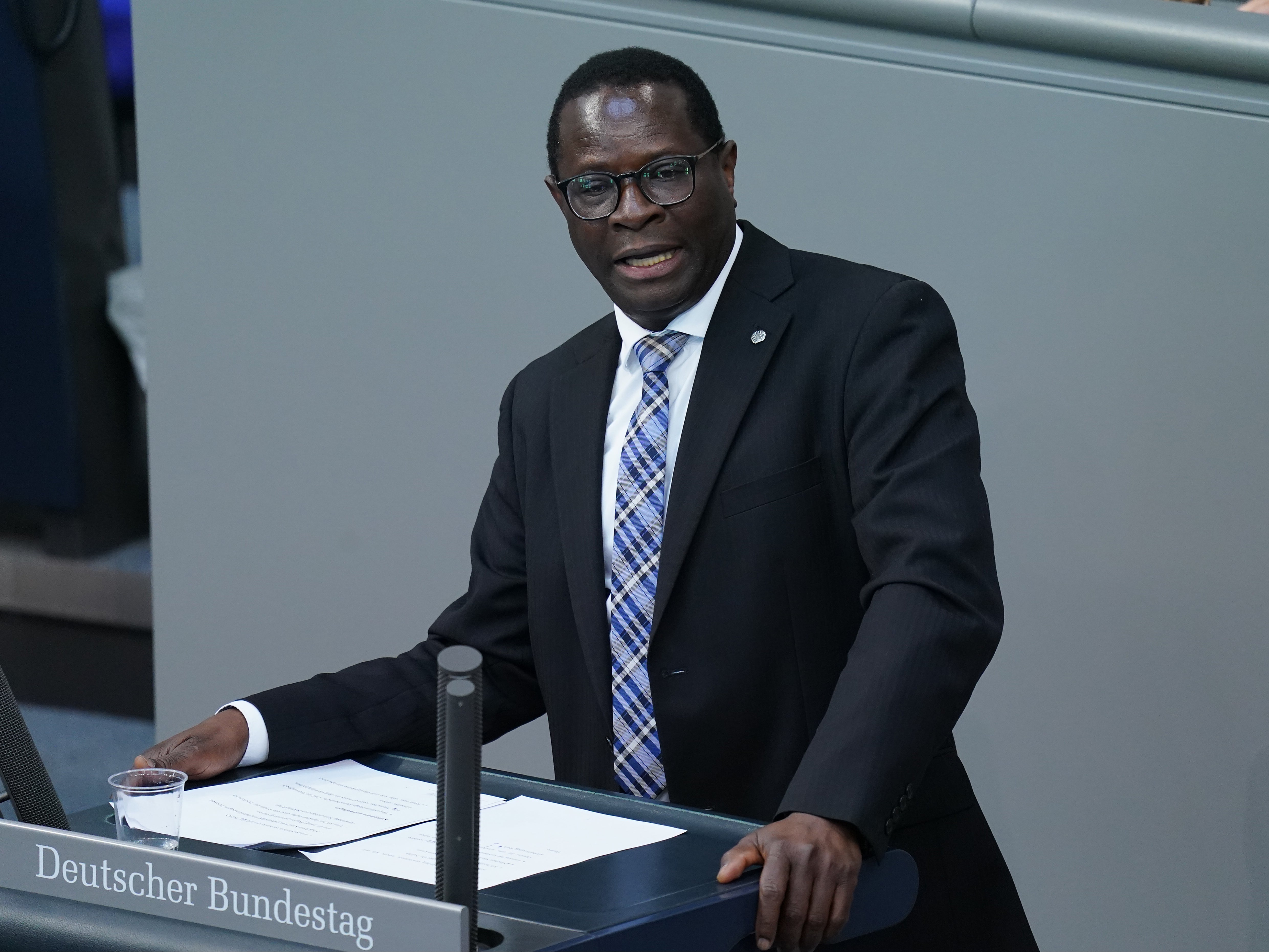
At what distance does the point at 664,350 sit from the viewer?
1715 millimetres

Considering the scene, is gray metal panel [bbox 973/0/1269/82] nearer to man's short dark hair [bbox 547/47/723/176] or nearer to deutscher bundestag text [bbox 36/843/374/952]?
man's short dark hair [bbox 547/47/723/176]

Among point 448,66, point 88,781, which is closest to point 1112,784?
point 448,66

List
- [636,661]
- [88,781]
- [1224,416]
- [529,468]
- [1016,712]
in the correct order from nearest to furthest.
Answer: [636,661]
[529,468]
[1224,416]
[1016,712]
[88,781]

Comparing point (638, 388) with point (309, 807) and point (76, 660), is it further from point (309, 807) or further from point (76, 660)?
point (76, 660)

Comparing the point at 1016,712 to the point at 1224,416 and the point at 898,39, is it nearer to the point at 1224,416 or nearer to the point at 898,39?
the point at 1224,416

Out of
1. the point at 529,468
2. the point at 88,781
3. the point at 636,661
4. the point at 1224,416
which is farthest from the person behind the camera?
the point at 88,781

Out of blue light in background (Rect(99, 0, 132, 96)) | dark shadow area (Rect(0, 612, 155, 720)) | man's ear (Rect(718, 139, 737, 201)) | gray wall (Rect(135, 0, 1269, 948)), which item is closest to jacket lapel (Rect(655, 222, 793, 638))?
man's ear (Rect(718, 139, 737, 201))

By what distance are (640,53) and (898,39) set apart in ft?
2.80

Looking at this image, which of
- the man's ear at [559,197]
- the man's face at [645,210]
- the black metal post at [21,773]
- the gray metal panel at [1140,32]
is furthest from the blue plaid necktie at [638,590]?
the gray metal panel at [1140,32]

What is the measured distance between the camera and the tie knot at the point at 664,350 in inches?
67.4

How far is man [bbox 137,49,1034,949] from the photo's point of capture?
1524mm

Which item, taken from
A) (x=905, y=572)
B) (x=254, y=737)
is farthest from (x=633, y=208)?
(x=254, y=737)

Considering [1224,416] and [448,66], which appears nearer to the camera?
[1224,416]

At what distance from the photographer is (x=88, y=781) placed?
12.2 ft
